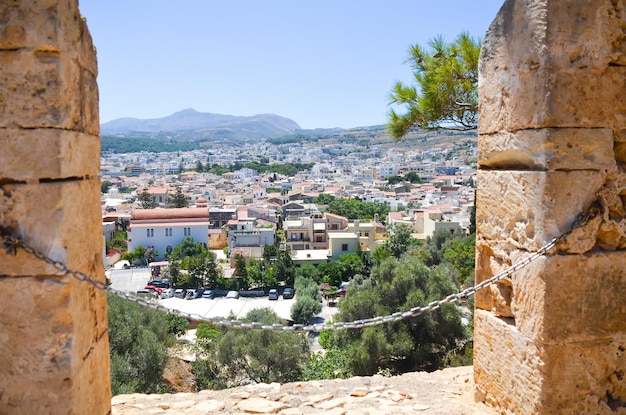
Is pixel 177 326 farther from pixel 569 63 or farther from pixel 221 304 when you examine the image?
pixel 569 63

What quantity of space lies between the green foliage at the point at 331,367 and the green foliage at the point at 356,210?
49306mm

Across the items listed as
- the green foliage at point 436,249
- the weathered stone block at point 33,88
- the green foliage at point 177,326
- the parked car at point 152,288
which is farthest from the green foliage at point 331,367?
the parked car at point 152,288

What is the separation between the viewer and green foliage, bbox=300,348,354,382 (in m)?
9.65

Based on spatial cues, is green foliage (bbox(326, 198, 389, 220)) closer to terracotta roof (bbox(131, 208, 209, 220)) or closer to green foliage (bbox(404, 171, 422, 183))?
terracotta roof (bbox(131, 208, 209, 220))

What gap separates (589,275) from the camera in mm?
3006

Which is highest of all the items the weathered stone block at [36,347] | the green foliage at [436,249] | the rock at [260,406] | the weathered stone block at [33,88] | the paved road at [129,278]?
the weathered stone block at [33,88]

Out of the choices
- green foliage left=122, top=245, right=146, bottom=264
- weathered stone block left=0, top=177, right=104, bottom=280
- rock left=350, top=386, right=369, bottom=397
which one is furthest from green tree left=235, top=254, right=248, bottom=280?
weathered stone block left=0, top=177, right=104, bottom=280

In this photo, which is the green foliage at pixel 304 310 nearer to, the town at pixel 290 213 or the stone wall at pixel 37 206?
the town at pixel 290 213

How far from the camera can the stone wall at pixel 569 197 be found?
295 centimetres

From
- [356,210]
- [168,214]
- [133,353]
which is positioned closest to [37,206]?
[133,353]

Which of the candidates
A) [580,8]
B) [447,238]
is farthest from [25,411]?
[447,238]

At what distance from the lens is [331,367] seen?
32.9 feet

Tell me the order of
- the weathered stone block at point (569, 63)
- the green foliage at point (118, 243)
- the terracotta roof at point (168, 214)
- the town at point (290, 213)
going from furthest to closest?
the terracotta roof at point (168, 214) < the green foliage at point (118, 243) < the town at point (290, 213) < the weathered stone block at point (569, 63)

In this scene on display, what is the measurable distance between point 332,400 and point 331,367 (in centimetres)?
641
